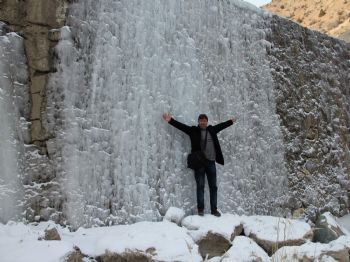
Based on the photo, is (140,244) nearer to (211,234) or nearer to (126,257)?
(126,257)

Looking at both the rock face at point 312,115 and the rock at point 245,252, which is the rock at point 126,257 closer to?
the rock at point 245,252

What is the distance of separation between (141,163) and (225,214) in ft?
4.56

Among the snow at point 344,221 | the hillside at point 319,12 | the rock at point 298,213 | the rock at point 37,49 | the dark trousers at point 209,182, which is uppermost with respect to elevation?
the hillside at point 319,12

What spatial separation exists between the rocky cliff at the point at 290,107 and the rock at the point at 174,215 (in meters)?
0.73

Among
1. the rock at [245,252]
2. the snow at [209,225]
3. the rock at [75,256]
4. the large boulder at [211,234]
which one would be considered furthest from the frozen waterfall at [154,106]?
the rock at [245,252]

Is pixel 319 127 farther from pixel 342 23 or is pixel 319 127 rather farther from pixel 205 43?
pixel 342 23

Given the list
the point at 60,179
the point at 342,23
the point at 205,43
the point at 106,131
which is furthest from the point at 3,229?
the point at 342,23

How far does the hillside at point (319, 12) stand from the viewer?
17797 millimetres

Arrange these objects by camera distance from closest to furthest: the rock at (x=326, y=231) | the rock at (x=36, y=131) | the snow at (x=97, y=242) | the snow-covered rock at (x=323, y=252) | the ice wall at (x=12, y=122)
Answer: the snow at (x=97, y=242)
the snow-covered rock at (x=323, y=252)
the ice wall at (x=12, y=122)
the rock at (x=36, y=131)
the rock at (x=326, y=231)

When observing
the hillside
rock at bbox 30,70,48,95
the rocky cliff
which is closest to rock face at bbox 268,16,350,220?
the rocky cliff

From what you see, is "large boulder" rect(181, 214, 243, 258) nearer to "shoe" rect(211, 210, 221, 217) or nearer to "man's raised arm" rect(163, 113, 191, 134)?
"shoe" rect(211, 210, 221, 217)

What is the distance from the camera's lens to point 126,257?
491 centimetres

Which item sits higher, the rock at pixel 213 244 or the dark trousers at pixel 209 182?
the dark trousers at pixel 209 182

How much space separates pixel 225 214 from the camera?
267 inches
